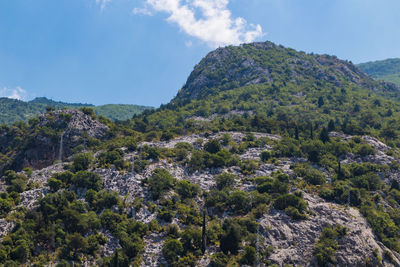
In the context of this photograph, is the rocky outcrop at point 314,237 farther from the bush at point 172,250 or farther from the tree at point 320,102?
the tree at point 320,102

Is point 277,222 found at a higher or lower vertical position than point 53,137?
lower

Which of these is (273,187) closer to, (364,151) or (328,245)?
(328,245)

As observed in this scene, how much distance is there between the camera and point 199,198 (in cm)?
6731

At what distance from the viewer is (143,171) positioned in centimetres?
7394

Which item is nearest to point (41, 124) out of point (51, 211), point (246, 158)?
point (51, 211)

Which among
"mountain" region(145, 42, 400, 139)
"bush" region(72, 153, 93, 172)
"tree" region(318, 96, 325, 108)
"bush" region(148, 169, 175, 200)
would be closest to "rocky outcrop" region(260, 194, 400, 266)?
"bush" region(148, 169, 175, 200)

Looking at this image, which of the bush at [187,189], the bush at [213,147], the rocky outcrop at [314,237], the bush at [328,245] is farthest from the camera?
the bush at [213,147]

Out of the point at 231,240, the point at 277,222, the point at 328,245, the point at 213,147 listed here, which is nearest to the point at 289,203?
the point at 277,222

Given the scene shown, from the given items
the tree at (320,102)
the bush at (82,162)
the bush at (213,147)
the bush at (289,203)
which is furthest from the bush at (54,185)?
the tree at (320,102)

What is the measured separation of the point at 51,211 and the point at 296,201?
4194 cm

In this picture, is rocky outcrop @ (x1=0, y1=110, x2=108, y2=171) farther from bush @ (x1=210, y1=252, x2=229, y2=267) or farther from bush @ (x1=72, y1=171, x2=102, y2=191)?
bush @ (x1=210, y1=252, x2=229, y2=267)

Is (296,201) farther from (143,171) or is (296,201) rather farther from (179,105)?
(179,105)

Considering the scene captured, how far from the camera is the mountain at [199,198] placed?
51.9 metres

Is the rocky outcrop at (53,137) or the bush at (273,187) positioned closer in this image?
the bush at (273,187)
